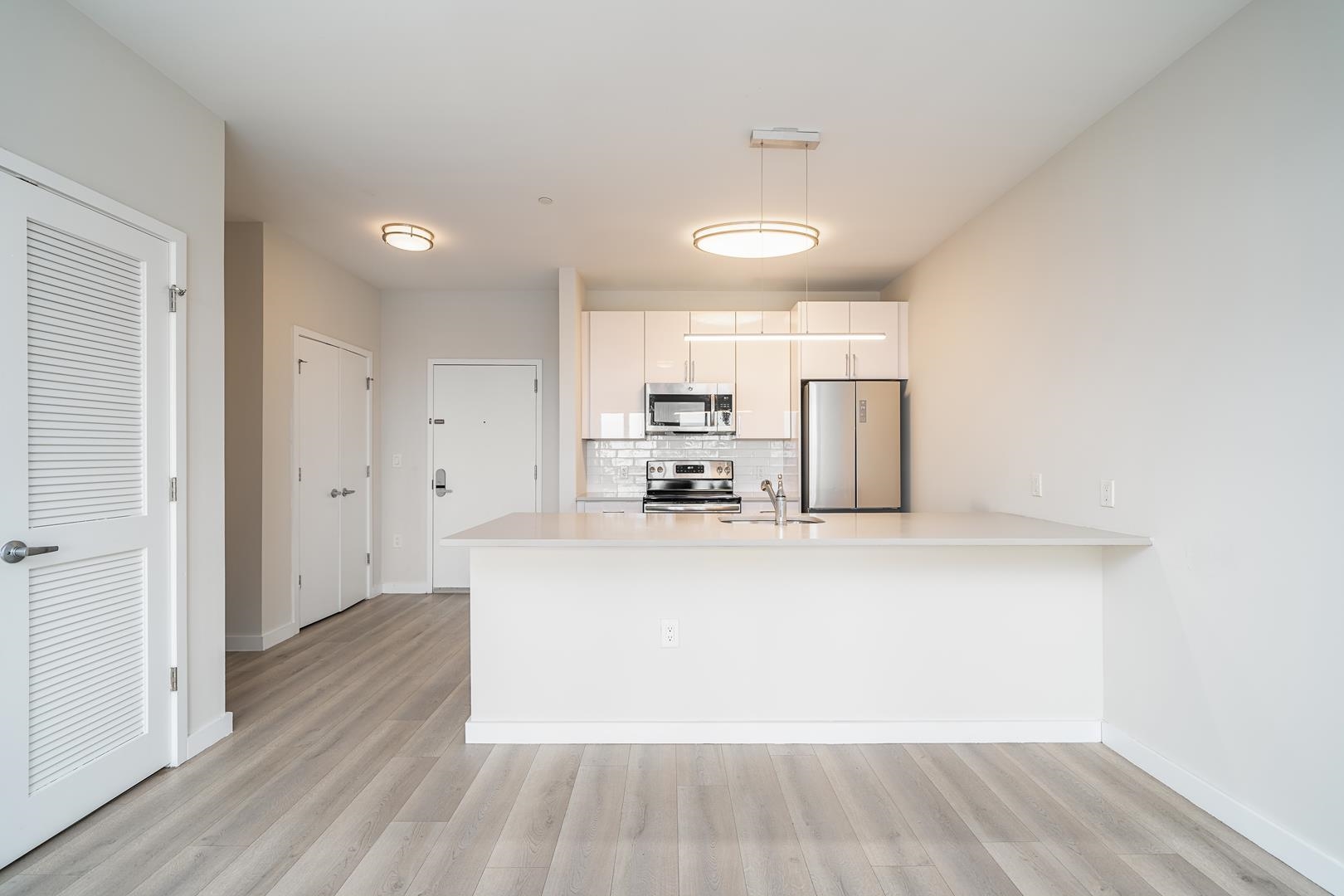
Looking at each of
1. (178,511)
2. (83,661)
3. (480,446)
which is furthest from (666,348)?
(83,661)

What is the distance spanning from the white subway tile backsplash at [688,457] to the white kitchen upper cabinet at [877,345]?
2.96 ft

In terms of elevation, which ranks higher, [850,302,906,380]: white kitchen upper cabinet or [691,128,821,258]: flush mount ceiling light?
[691,128,821,258]: flush mount ceiling light

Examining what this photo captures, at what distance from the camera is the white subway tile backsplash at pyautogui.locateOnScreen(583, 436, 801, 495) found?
5.79 metres

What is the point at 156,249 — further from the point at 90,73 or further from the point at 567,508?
the point at 567,508

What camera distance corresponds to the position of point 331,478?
16.7ft

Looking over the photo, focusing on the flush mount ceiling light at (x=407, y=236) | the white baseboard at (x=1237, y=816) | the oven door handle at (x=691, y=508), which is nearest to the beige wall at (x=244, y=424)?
the flush mount ceiling light at (x=407, y=236)

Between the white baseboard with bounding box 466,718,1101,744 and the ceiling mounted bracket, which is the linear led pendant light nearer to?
the ceiling mounted bracket

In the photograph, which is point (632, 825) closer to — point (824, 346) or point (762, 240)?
point (762, 240)

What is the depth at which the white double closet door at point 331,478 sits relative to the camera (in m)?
4.77

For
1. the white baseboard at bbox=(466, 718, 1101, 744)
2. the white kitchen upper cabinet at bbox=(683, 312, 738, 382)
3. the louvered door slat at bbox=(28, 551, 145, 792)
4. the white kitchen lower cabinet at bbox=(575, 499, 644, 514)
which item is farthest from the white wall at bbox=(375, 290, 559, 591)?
the louvered door slat at bbox=(28, 551, 145, 792)

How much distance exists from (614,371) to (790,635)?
303 centimetres

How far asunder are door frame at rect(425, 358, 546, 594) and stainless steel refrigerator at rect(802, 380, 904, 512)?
2.24m

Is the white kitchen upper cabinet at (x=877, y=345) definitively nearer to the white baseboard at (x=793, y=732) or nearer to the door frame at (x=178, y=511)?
the white baseboard at (x=793, y=732)

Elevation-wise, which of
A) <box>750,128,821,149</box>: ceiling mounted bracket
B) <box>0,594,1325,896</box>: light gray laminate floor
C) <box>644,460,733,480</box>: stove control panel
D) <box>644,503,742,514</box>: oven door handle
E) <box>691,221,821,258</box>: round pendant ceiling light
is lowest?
<box>0,594,1325,896</box>: light gray laminate floor
